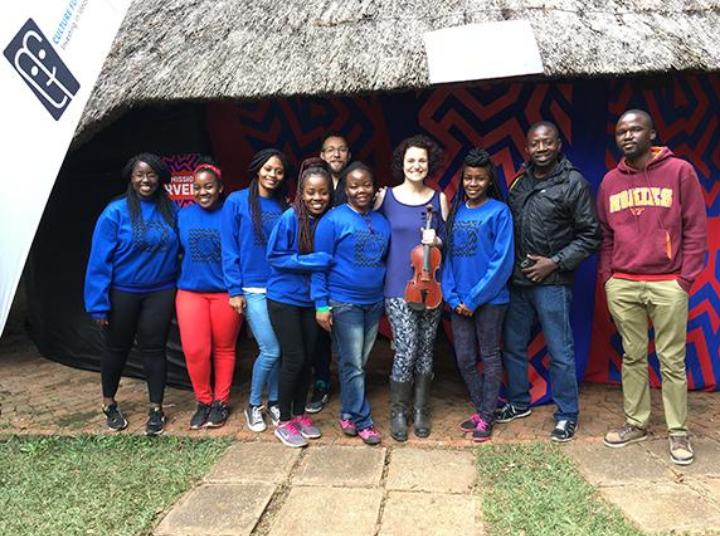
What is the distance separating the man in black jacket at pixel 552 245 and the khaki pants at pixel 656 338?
1.02ft

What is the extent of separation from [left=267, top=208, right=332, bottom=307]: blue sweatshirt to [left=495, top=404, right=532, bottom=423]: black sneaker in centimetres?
155

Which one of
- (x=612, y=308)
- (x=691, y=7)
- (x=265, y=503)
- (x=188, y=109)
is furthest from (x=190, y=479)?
(x=691, y=7)

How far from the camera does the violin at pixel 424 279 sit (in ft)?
11.5

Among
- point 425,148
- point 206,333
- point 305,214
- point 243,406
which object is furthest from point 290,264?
point 243,406

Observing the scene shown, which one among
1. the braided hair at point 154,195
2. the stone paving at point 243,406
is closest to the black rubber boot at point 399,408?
the stone paving at point 243,406

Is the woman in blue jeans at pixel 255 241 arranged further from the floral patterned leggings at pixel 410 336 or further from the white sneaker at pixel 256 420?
the floral patterned leggings at pixel 410 336

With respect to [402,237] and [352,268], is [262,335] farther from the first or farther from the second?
[402,237]

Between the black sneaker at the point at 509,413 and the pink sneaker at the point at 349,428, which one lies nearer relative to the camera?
the pink sneaker at the point at 349,428

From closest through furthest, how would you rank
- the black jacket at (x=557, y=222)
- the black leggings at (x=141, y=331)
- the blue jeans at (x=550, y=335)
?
the black jacket at (x=557, y=222) < the blue jeans at (x=550, y=335) < the black leggings at (x=141, y=331)

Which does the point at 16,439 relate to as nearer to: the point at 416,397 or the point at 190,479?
the point at 190,479

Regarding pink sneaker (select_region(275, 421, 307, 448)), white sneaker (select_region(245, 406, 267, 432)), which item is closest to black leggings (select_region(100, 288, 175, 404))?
white sneaker (select_region(245, 406, 267, 432))

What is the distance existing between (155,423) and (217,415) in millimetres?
416

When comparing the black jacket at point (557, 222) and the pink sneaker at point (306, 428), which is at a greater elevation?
the black jacket at point (557, 222)

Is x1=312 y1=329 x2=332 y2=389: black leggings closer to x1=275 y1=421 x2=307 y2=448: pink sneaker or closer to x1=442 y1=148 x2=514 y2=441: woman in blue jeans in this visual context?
x1=275 y1=421 x2=307 y2=448: pink sneaker
